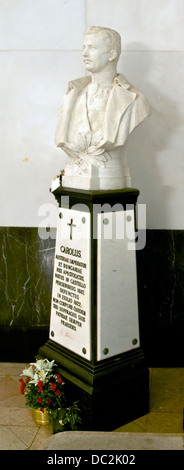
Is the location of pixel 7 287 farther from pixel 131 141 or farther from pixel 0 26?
pixel 0 26

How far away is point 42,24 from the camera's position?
3.58 metres

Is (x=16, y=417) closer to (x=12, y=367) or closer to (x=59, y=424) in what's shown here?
(x=59, y=424)

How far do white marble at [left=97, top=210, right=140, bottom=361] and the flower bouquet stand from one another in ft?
1.03

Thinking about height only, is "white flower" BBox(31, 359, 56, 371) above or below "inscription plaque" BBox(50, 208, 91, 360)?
below

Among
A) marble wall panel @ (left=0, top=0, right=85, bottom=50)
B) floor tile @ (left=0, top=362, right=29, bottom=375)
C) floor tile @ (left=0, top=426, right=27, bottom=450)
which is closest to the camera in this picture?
floor tile @ (left=0, top=426, right=27, bottom=450)

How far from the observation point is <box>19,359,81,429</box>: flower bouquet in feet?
9.52

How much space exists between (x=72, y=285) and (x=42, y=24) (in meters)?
1.81

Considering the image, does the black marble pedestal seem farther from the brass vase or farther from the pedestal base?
the brass vase

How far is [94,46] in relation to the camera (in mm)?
2852

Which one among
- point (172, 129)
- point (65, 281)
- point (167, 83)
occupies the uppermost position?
point (167, 83)

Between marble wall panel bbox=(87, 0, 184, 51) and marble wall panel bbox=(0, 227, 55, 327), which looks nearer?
marble wall panel bbox=(87, 0, 184, 51)

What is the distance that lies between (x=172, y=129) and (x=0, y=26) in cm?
137

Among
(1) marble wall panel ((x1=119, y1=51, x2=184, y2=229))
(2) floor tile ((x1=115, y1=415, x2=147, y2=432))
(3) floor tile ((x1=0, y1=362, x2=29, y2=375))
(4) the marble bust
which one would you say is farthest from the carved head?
(3) floor tile ((x1=0, y1=362, x2=29, y2=375))
